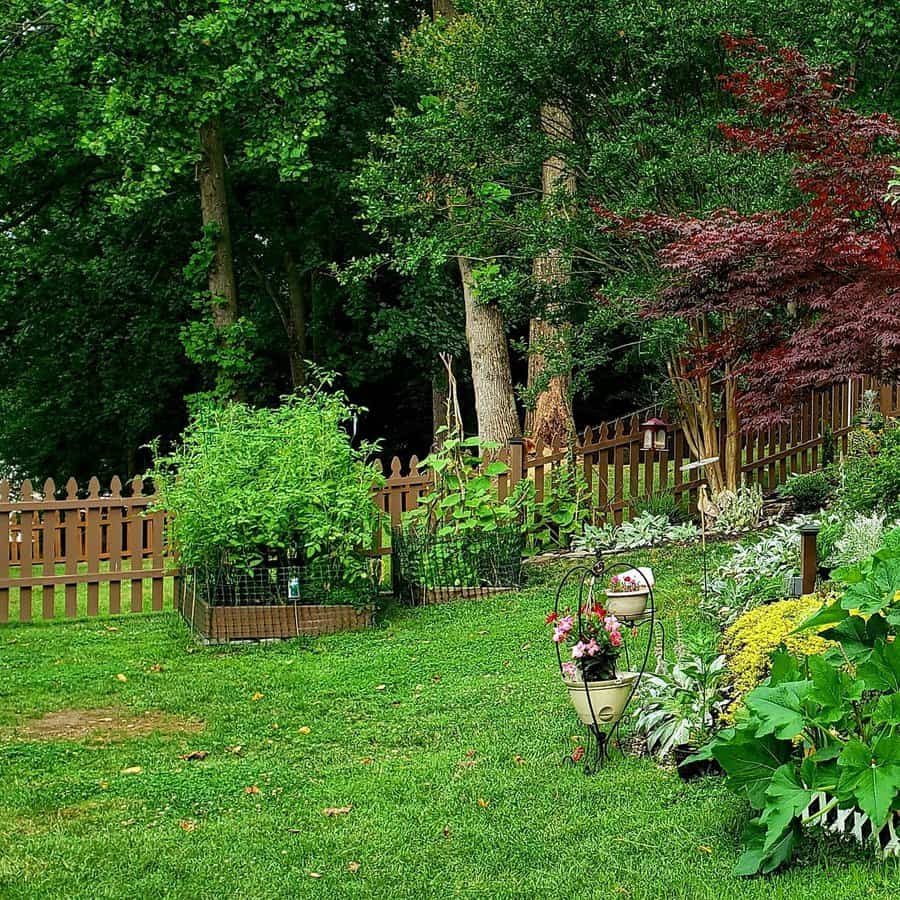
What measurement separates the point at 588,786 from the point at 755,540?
5074 mm

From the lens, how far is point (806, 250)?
779 cm

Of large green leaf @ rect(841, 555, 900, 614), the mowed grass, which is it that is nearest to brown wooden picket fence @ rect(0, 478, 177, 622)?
the mowed grass

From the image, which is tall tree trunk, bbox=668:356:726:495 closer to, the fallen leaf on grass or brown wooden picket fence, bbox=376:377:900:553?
brown wooden picket fence, bbox=376:377:900:553

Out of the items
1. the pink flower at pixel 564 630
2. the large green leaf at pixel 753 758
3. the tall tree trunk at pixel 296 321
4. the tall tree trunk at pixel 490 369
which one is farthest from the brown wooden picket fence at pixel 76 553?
the tall tree trunk at pixel 296 321

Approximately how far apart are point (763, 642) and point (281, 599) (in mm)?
4095

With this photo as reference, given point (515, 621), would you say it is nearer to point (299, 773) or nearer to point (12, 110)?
point (299, 773)

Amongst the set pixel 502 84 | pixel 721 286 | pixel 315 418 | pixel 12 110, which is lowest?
pixel 315 418

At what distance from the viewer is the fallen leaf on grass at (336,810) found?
4480mm

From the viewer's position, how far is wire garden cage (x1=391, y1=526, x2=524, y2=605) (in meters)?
8.87

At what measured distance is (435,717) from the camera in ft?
19.1

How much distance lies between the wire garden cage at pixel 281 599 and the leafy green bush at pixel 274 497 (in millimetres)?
51

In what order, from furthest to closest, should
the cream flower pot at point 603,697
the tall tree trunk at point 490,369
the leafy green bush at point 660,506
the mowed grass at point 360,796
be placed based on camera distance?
the tall tree trunk at point 490,369, the leafy green bush at point 660,506, the cream flower pot at point 603,697, the mowed grass at point 360,796

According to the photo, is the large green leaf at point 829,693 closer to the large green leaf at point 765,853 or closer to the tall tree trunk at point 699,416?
the large green leaf at point 765,853

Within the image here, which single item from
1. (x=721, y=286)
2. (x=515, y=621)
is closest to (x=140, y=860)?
(x=515, y=621)
